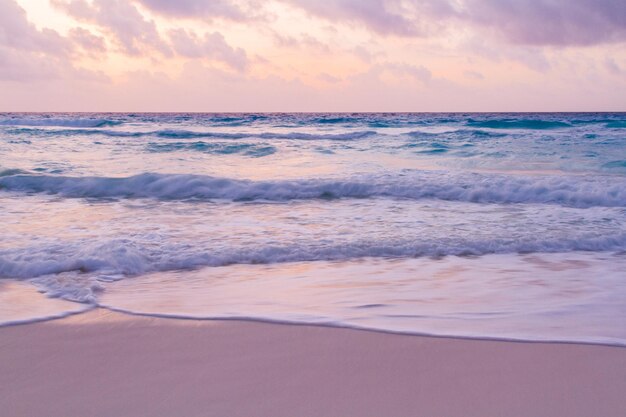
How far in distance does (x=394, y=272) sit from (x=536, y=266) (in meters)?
1.28

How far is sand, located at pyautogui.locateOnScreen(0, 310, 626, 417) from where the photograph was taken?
94.7 inches

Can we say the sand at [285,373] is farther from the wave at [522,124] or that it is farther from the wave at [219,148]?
the wave at [522,124]

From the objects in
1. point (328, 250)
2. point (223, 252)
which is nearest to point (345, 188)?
point (328, 250)

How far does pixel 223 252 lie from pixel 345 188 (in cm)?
476

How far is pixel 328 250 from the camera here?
534cm

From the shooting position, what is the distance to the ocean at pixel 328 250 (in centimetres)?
365

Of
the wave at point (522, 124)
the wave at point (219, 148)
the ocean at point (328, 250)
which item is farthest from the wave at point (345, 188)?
the wave at point (522, 124)

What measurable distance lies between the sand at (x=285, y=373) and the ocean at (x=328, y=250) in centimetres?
23

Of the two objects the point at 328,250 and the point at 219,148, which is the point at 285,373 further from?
the point at 219,148

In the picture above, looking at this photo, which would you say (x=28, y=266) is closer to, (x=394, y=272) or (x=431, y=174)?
(x=394, y=272)

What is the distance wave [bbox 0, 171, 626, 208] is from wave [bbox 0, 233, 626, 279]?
3159mm

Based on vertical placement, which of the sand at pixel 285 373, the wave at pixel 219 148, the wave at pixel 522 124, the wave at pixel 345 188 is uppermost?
the wave at pixel 522 124

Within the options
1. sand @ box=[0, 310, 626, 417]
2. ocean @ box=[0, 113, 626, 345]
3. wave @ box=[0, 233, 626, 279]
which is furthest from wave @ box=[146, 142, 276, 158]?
sand @ box=[0, 310, 626, 417]

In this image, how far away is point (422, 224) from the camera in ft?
21.8
